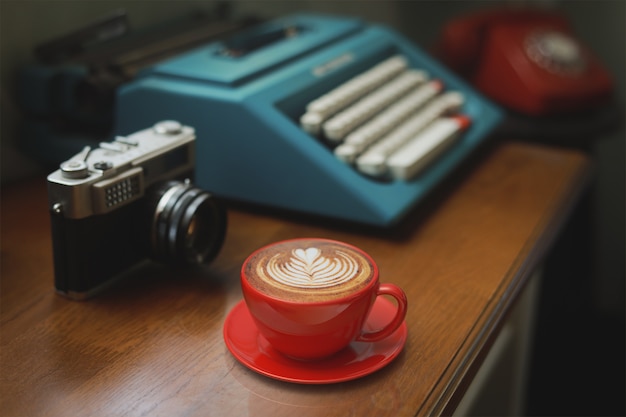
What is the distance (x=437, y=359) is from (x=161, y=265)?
0.35 metres

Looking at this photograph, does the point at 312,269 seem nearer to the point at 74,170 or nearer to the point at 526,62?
the point at 74,170

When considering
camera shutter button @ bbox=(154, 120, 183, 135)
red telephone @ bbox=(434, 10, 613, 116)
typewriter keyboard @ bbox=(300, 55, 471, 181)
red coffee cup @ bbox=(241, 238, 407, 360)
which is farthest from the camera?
red telephone @ bbox=(434, 10, 613, 116)

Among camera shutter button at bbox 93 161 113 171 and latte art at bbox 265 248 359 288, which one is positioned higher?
camera shutter button at bbox 93 161 113 171

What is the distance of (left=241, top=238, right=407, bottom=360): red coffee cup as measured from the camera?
2.10 feet

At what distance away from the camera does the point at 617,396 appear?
179 centimetres

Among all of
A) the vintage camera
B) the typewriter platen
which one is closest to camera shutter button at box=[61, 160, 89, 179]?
the vintage camera

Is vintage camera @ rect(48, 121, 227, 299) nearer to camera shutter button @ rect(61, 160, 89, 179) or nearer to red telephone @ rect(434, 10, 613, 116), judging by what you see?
camera shutter button @ rect(61, 160, 89, 179)

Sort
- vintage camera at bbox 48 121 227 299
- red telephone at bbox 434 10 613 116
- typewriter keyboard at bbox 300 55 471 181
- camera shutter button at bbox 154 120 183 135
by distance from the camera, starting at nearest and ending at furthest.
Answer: vintage camera at bbox 48 121 227 299
camera shutter button at bbox 154 120 183 135
typewriter keyboard at bbox 300 55 471 181
red telephone at bbox 434 10 613 116

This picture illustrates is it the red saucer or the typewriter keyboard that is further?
the typewriter keyboard

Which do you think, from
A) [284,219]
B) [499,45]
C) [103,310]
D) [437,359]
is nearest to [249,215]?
[284,219]

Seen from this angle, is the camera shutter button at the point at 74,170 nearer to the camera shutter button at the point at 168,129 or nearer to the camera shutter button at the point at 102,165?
the camera shutter button at the point at 102,165

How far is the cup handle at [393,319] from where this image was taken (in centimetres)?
68

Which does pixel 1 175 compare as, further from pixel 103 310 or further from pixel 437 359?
pixel 437 359

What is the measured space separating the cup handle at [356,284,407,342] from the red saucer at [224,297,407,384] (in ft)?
0.04
